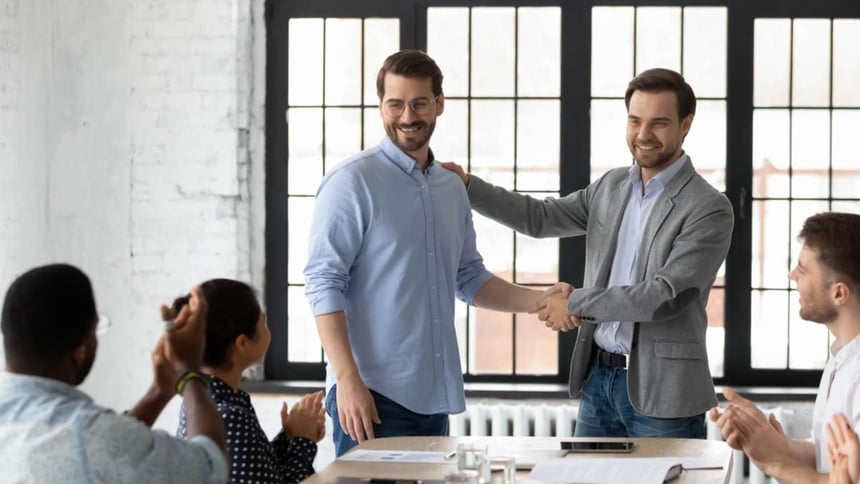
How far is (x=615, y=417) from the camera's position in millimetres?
3893

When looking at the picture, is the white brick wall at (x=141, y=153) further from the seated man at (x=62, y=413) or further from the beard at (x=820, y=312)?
the seated man at (x=62, y=413)

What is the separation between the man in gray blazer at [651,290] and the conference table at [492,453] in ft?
1.57

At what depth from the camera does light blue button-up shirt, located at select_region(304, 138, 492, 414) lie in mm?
3502

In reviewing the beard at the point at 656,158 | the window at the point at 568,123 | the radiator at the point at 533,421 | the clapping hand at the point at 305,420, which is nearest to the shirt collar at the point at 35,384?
the clapping hand at the point at 305,420

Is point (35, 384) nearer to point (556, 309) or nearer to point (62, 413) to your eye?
point (62, 413)

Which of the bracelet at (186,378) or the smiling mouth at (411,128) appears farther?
the smiling mouth at (411,128)

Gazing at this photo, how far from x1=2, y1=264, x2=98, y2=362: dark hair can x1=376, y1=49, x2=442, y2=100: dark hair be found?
5.19 ft

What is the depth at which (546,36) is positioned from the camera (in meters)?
5.66

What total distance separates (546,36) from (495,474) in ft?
10.3

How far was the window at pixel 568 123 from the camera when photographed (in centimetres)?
560

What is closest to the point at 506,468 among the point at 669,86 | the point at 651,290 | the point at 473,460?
the point at 473,460

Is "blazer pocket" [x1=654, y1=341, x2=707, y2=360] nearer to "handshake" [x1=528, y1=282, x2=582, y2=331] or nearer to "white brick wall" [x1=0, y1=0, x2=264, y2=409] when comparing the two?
"handshake" [x1=528, y1=282, x2=582, y2=331]

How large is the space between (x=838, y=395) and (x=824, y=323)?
182mm

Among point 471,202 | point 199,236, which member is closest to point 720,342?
point 471,202
